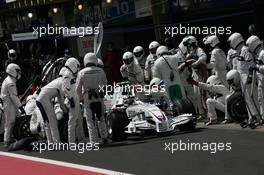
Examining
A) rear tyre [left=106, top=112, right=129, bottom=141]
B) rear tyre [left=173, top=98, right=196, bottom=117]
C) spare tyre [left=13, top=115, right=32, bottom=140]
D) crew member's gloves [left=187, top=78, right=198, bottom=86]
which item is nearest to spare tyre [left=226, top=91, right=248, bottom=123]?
rear tyre [left=173, top=98, right=196, bottom=117]

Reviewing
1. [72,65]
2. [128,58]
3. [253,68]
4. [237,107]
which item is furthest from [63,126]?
[253,68]

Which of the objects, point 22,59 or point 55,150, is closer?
point 55,150

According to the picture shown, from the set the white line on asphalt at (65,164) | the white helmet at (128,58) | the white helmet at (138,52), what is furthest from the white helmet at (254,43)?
the white line on asphalt at (65,164)

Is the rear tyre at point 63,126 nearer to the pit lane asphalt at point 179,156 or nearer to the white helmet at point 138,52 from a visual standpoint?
the pit lane asphalt at point 179,156

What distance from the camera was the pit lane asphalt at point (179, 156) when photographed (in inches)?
410

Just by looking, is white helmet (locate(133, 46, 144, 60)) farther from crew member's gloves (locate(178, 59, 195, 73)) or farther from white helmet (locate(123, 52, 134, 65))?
crew member's gloves (locate(178, 59, 195, 73))

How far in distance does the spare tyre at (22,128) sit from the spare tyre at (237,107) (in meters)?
4.80

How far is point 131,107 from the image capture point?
1516cm

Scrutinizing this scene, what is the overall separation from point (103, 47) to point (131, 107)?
12.6 metres

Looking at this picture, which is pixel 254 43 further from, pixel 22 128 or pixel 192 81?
pixel 22 128

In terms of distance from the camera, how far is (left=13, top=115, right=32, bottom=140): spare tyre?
16.4 meters

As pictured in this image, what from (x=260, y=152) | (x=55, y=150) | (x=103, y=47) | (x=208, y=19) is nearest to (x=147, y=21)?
(x=103, y=47)

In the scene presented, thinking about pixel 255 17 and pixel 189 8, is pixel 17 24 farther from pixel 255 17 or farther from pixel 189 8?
pixel 255 17

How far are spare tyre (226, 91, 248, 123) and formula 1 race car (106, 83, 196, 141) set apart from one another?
84cm
